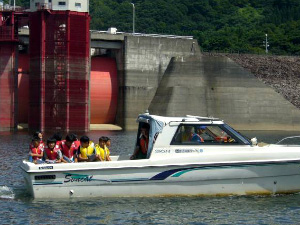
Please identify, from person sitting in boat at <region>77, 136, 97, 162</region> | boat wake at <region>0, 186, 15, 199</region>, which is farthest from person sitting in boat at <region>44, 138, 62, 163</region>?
boat wake at <region>0, 186, 15, 199</region>

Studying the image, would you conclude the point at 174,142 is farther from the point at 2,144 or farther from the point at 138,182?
the point at 2,144

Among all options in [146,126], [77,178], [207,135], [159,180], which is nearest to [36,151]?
[77,178]

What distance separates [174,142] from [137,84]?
60.7 metres

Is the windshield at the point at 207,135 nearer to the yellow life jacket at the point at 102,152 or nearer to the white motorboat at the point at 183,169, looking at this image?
the white motorboat at the point at 183,169

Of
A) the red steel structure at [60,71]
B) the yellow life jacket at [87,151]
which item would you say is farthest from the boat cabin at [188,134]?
the red steel structure at [60,71]

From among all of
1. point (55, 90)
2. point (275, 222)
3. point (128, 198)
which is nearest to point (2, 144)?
point (55, 90)

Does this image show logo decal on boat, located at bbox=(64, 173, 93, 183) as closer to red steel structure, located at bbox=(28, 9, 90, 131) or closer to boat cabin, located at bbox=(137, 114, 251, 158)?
boat cabin, located at bbox=(137, 114, 251, 158)

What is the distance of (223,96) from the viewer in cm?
8525

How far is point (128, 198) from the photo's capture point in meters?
24.3

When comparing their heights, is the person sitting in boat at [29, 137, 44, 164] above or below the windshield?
below

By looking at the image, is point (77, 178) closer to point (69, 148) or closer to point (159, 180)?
point (69, 148)

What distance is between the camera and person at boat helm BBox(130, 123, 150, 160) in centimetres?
2514

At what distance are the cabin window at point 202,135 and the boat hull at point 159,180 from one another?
894mm

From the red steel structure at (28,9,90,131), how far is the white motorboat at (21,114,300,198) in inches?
2029
